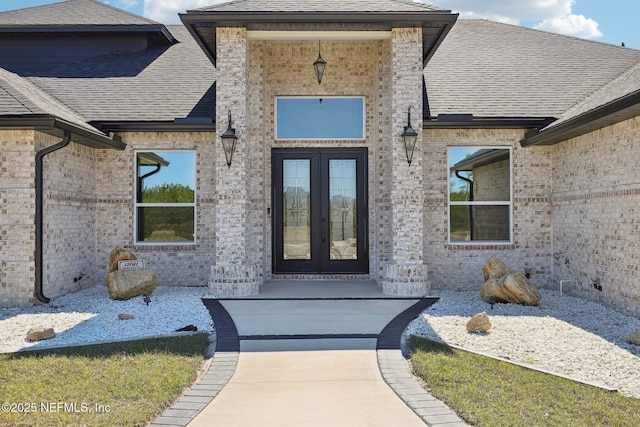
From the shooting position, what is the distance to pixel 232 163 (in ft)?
32.3

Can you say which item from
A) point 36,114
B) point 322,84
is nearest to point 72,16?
point 36,114

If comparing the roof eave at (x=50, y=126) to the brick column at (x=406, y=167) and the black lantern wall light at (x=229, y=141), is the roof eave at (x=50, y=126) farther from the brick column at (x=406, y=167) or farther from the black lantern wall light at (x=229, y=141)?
the brick column at (x=406, y=167)

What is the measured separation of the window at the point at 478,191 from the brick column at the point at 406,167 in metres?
1.62

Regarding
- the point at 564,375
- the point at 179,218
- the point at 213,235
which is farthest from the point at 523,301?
the point at 179,218

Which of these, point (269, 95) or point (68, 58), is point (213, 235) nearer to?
point (269, 95)

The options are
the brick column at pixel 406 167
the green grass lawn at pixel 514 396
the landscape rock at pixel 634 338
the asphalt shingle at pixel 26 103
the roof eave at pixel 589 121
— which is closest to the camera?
the green grass lawn at pixel 514 396

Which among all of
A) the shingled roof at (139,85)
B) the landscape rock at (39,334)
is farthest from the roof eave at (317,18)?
the landscape rock at (39,334)

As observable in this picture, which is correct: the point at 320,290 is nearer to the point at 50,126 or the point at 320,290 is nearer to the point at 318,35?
the point at 318,35

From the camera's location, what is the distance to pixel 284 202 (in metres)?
11.6

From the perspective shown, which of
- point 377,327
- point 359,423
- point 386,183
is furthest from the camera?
point 386,183

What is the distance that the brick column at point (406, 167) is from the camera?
9781 millimetres

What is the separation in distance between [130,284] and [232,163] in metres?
2.84

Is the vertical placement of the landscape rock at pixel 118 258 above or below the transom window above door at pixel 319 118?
below

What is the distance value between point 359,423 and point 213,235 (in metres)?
7.77
